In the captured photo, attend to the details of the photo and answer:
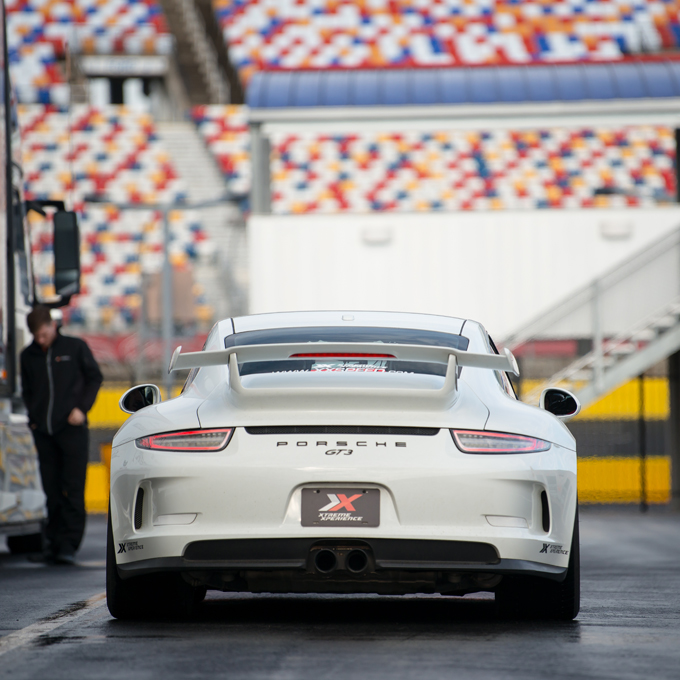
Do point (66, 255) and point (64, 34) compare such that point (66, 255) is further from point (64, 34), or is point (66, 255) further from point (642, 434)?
point (64, 34)

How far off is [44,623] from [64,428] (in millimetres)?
3781

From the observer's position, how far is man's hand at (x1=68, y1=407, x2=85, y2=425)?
923 centimetres

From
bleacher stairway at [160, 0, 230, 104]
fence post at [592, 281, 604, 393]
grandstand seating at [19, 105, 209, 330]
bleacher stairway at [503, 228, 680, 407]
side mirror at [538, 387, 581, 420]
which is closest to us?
side mirror at [538, 387, 581, 420]

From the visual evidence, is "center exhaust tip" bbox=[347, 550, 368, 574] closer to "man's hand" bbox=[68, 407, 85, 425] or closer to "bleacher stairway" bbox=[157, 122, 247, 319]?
"man's hand" bbox=[68, 407, 85, 425]

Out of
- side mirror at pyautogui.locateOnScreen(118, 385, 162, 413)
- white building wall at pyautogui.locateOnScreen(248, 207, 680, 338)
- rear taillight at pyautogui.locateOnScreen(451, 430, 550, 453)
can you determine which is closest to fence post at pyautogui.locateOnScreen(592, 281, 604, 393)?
white building wall at pyautogui.locateOnScreen(248, 207, 680, 338)

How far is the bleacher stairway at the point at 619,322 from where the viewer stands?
16.9 meters

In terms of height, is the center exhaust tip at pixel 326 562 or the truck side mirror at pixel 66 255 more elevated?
the truck side mirror at pixel 66 255

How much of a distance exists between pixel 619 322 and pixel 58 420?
9.57m

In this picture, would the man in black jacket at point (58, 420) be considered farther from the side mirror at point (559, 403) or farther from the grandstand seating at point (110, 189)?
the grandstand seating at point (110, 189)

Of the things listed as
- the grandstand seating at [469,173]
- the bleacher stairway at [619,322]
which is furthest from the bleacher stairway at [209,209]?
the bleacher stairway at [619,322]

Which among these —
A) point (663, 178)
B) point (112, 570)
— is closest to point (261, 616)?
point (112, 570)

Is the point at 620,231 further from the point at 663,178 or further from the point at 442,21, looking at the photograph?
the point at 442,21

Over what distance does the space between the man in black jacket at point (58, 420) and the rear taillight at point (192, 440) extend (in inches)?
171

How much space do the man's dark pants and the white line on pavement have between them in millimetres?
2514
